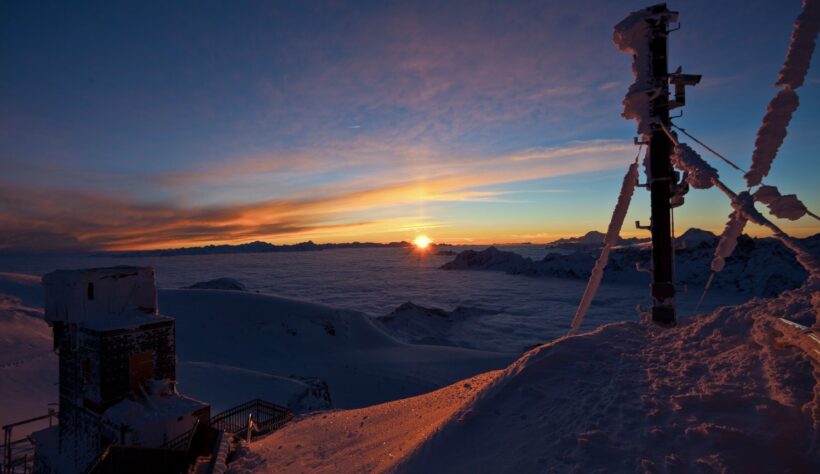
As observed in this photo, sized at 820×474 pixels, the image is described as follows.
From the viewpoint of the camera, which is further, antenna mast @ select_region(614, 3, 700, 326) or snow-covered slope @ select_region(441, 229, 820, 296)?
snow-covered slope @ select_region(441, 229, 820, 296)

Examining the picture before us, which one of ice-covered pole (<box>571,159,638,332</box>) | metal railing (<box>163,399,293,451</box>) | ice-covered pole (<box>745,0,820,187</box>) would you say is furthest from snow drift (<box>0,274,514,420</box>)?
ice-covered pole (<box>745,0,820,187</box>)

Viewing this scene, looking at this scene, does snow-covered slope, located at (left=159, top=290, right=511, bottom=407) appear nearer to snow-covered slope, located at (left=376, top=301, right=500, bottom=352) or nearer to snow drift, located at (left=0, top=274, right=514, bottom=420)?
snow drift, located at (left=0, top=274, right=514, bottom=420)

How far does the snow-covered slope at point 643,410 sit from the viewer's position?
3818 millimetres

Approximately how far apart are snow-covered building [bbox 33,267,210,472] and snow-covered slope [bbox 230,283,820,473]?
692 cm

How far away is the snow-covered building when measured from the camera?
11883mm

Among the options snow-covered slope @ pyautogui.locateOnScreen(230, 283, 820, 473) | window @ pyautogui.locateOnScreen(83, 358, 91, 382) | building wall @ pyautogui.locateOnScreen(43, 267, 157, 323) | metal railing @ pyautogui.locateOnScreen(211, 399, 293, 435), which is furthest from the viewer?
metal railing @ pyautogui.locateOnScreen(211, 399, 293, 435)

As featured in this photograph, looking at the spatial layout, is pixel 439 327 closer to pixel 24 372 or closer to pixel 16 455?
pixel 24 372

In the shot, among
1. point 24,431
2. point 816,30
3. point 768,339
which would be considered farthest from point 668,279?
point 24,431

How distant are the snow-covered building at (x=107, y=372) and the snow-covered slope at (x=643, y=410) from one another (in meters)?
6.92

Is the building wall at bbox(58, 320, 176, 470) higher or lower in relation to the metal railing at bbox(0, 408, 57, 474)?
higher

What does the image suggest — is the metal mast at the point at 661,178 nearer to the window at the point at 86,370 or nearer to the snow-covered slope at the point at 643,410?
the snow-covered slope at the point at 643,410

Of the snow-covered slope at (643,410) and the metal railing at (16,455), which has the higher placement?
the snow-covered slope at (643,410)

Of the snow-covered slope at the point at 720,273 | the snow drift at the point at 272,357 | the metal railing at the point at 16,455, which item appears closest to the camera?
the metal railing at the point at 16,455

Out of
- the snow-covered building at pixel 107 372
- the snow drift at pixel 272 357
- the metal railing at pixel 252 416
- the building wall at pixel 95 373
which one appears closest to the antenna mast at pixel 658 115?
the metal railing at pixel 252 416
